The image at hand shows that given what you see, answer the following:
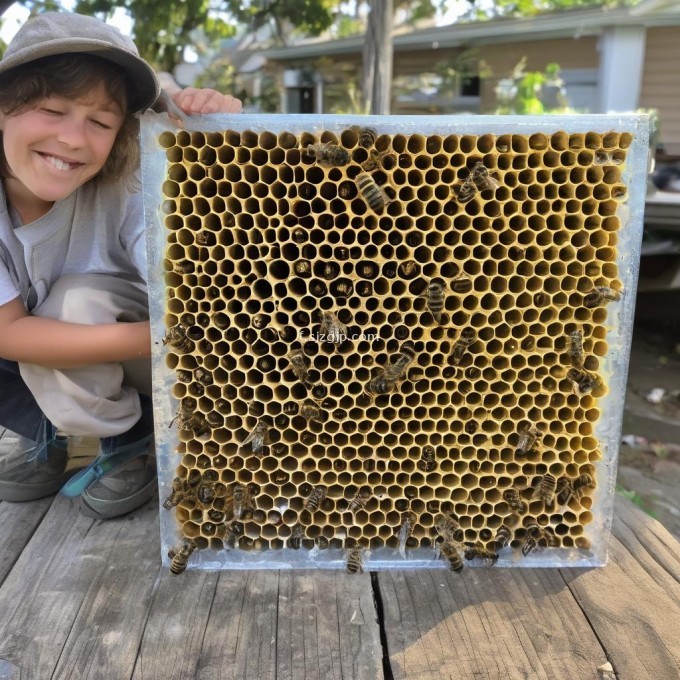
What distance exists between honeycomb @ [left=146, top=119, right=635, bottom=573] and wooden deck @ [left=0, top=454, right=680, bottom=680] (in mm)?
103

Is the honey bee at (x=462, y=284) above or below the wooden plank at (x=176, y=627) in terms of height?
above

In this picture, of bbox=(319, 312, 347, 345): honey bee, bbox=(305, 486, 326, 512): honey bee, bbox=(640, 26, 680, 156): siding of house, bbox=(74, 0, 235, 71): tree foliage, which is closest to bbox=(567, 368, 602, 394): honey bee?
bbox=(319, 312, 347, 345): honey bee

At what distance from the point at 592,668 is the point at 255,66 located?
40.6 ft

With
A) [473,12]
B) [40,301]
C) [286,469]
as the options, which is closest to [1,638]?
[286,469]

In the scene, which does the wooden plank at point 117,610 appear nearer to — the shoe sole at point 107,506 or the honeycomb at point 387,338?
the shoe sole at point 107,506

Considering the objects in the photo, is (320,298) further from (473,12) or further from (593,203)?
(473,12)

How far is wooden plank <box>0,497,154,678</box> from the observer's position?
1.57 meters

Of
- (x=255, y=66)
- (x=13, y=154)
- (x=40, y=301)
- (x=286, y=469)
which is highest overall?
(x=255, y=66)

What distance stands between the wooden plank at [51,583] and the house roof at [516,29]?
10524 millimetres

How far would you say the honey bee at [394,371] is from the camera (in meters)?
1.72

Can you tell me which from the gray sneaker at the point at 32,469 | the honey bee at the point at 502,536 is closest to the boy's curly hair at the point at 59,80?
the gray sneaker at the point at 32,469

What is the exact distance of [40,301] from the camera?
80.7 inches

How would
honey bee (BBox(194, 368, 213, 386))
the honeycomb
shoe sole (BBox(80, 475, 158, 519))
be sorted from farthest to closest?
1. shoe sole (BBox(80, 475, 158, 519))
2. honey bee (BBox(194, 368, 213, 386))
3. the honeycomb

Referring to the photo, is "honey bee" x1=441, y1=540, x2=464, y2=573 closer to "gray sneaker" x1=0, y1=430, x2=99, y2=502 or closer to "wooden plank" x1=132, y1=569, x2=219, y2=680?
"wooden plank" x1=132, y1=569, x2=219, y2=680
